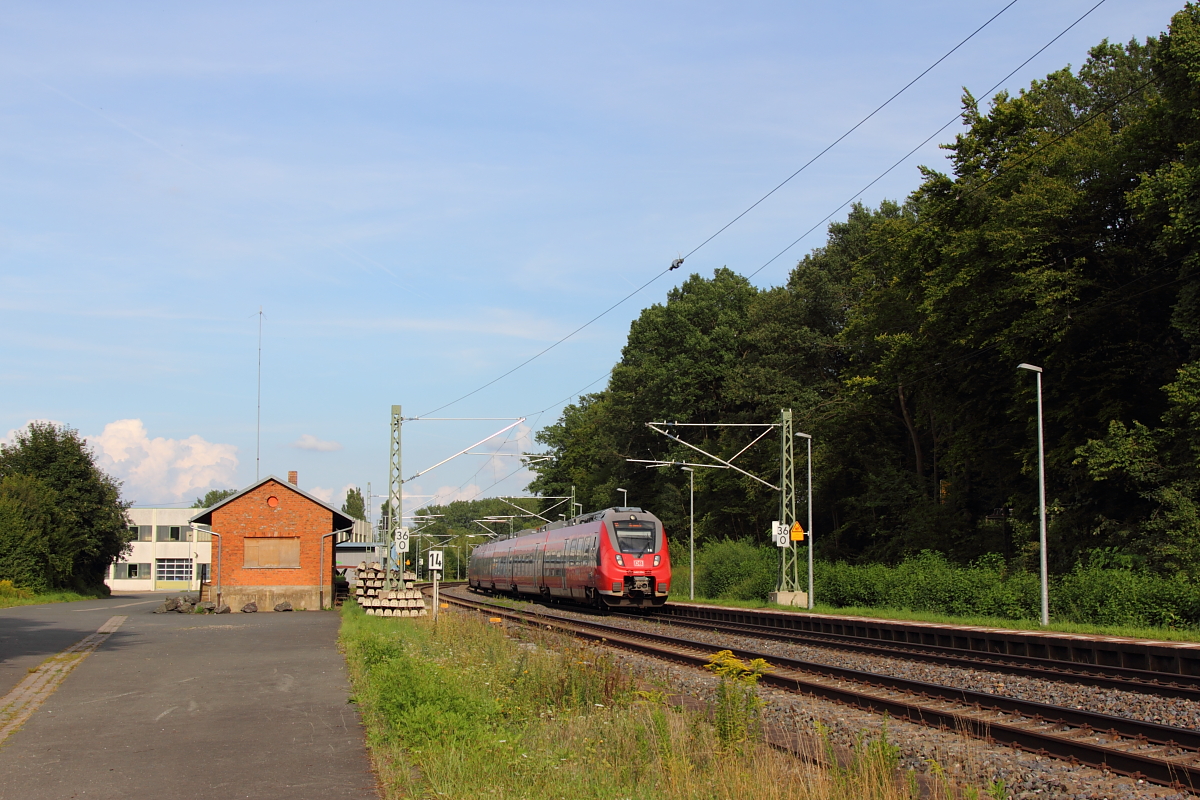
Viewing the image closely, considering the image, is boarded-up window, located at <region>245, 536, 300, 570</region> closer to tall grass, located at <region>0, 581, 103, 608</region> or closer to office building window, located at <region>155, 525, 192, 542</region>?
tall grass, located at <region>0, 581, 103, 608</region>

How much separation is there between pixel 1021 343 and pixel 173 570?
87242 mm

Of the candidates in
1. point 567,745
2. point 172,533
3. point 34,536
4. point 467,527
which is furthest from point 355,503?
point 567,745

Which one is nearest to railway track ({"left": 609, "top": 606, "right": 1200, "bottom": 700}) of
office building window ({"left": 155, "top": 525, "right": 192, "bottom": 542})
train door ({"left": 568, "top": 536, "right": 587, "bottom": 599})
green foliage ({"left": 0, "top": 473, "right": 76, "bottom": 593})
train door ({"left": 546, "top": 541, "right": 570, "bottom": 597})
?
train door ({"left": 568, "top": 536, "right": 587, "bottom": 599})

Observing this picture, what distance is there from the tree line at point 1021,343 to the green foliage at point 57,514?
3686 centimetres

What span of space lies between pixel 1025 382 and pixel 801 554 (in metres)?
17.3

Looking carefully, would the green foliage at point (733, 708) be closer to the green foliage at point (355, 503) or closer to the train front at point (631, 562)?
the train front at point (631, 562)

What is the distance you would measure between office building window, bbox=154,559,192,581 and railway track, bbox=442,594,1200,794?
93.3 m

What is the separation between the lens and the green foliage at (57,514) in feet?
166

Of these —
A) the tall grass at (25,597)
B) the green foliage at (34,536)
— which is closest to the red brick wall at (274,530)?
the tall grass at (25,597)

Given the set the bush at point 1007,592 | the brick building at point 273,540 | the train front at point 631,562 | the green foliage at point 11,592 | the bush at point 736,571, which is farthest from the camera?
the green foliage at point 11,592

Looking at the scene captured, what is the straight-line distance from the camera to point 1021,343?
112 ft

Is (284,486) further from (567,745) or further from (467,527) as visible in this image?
(467,527)

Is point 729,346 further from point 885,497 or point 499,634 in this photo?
point 499,634

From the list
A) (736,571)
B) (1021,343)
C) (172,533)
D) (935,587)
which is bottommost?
(172,533)
